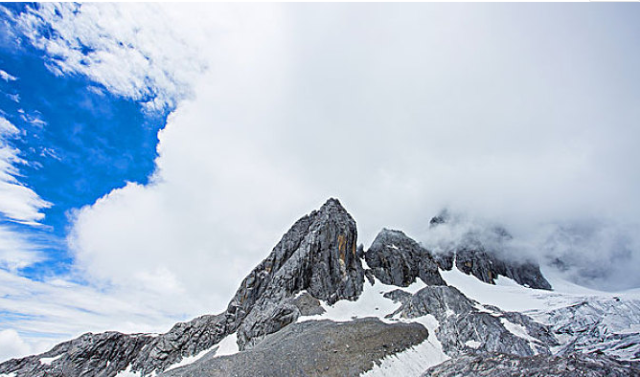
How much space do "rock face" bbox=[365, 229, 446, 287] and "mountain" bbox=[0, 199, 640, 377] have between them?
340 mm

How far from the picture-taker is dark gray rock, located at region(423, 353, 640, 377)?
14.7 meters

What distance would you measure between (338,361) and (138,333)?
50516mm

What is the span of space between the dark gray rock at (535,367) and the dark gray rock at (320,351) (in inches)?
701

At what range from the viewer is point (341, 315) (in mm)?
54219

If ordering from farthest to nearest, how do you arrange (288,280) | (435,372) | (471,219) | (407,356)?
(471,219) → (288,280) → (407,356) → (435,372)

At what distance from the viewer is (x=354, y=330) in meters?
41.6

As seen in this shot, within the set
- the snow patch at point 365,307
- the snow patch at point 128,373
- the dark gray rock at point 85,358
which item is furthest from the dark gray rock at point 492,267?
the dark gray rock at point 85,358

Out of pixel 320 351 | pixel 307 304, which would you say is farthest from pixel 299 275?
pixel 320 351

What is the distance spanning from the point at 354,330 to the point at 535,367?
28.3 metres

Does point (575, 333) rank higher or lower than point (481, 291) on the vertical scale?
lower

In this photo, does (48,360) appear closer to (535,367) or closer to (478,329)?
(478,329)

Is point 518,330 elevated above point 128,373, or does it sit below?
below

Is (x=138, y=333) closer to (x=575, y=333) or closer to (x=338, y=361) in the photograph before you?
(x=338, y=361)

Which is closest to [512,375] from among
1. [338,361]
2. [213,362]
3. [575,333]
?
[338,361]
